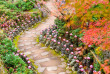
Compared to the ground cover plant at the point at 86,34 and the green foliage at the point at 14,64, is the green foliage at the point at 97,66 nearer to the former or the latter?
the ground cover plant at the point at 86,34

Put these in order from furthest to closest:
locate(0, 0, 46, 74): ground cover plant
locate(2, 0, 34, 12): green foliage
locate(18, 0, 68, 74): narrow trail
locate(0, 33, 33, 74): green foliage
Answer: locate(2, 0, 34, 12): green foliage < locate(18, 0, 68, 74): narrow trail < locate(0, 0, 46, 74): ground cover plant < locate(0, 33, 33, 74): green foliage

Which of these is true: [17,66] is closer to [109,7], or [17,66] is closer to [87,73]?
[87,73]

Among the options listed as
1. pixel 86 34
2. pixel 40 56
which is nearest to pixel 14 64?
pixel 40 56

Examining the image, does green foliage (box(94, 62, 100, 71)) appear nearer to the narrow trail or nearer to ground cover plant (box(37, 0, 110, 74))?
ground cover plant (box(37, 0, 110, 74))

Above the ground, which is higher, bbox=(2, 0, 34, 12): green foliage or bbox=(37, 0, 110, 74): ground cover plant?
bbox=(2, 0, 34, 12): green foliage

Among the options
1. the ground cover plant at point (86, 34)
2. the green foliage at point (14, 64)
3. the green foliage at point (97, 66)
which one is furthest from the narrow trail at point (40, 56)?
the green foliage at point (97, 66)

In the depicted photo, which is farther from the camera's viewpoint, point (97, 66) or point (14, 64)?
point (14, 64)

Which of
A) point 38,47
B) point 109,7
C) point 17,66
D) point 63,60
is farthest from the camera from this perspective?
point 38,47

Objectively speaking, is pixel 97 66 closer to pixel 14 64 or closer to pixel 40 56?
pixel 40 56

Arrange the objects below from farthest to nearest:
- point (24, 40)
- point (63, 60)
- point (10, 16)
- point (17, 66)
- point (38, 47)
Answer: point (10, 16) → point (24, 40) → point (38, 47) → point (63, 60) → point (17, 66)

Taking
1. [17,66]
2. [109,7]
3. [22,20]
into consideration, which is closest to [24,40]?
[22,20]

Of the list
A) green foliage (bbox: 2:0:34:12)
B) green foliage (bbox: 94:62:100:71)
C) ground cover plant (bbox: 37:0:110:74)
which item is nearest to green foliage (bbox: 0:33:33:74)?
ground cover plant (bbox: 37:0:110:74)

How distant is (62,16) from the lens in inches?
369

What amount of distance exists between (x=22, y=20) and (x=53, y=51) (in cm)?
550
